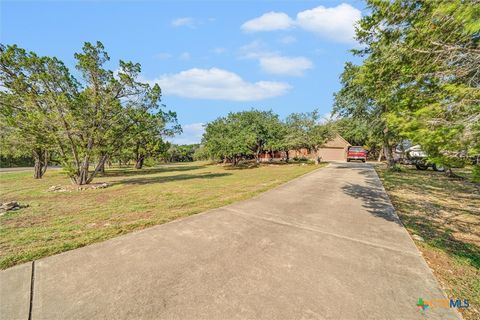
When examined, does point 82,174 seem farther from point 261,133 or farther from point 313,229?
point 261,133

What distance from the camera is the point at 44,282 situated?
8.39 ft

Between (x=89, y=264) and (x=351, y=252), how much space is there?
4.37 metres

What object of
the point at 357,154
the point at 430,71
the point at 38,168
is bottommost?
the point at 357,154

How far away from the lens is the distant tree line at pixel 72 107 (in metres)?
9.13

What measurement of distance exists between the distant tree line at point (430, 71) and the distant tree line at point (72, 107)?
11.6 m

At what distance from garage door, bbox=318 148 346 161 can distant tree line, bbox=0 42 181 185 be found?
3420 centimetres

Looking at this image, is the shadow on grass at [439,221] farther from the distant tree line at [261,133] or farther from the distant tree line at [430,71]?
the distant tree line at [261,133]

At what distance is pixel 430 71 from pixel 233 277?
16.5 ft

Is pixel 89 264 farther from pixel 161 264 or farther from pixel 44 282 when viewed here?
pixel 161 264

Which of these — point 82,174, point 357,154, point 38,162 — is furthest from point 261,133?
point 38,162

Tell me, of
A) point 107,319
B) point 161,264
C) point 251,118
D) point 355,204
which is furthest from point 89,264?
point 251,118

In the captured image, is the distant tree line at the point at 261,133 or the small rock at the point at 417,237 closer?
the small rock at the point at 417,237

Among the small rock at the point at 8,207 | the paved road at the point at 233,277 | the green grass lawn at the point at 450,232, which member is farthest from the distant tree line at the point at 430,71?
the small rock at the point at 8,207

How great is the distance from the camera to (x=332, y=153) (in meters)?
38.5
